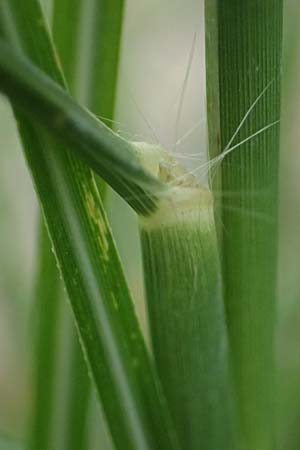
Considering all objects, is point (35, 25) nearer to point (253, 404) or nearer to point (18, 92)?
point (18, 92)

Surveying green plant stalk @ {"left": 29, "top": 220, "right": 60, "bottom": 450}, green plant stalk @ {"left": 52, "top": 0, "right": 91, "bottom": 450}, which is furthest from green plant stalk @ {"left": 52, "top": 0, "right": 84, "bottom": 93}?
green plant stalk @ {"left": 29, "top": 220, "right": 60, "bottom": 450}

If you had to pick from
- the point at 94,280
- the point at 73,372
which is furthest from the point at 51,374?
the point at 94,280

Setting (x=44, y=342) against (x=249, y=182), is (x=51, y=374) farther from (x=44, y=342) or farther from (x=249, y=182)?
(x=249, y=182)

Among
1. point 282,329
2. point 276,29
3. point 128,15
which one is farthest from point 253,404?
point 128,15

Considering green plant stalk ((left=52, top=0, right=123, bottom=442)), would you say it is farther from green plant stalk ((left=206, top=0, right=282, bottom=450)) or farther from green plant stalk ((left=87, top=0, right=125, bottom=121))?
green plant stalk ((left=206, top=0, right=282, bottom=450))

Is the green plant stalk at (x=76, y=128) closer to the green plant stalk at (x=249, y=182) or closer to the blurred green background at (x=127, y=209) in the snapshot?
the green plant stalk at (x=249, y=182)

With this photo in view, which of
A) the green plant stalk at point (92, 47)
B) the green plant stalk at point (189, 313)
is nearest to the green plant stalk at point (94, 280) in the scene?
the green plant stalk at point (189, 313)
